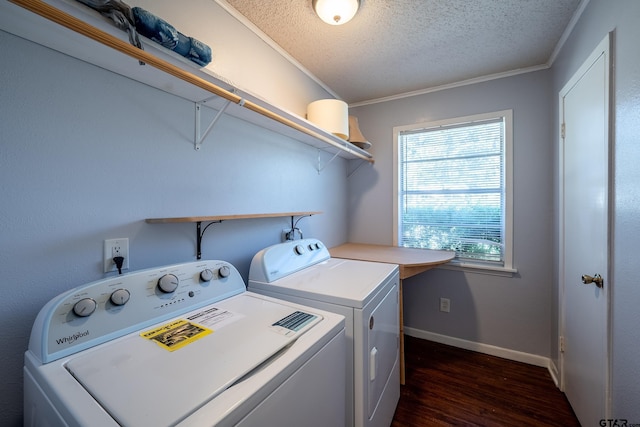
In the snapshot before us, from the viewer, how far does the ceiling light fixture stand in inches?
53.9

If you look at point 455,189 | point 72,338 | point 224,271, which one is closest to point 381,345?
point 224,271

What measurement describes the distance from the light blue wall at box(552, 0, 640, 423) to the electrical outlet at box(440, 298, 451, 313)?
127cm

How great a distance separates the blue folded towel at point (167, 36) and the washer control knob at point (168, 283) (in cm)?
85

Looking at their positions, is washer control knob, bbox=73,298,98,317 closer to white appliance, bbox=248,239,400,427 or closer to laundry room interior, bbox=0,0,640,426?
laundry room interior, bbox=0,0,640,426

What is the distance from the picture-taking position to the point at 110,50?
32.9 inches

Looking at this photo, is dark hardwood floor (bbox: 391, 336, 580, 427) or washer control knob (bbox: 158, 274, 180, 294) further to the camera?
dark hardwood floor (bbox: 391, 336, 580, 427)

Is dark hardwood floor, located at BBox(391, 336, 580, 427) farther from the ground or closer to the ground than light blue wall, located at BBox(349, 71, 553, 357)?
closer to the ground

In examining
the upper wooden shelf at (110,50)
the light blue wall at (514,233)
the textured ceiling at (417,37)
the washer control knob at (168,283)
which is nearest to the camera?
the upper wooden shelf at (110,50)

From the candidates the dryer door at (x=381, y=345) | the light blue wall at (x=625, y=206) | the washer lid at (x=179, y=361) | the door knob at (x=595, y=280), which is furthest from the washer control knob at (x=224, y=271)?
the door knob at (x=595, y=280)

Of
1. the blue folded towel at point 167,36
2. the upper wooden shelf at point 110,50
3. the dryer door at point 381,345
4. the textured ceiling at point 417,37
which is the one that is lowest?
the dryer door at point 381,345

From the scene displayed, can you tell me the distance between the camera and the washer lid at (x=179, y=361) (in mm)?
538

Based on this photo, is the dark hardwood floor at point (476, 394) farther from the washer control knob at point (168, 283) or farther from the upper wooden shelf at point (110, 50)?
the upper wooden shelf at point (110, 50)

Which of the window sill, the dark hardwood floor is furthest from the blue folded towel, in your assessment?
the window sill

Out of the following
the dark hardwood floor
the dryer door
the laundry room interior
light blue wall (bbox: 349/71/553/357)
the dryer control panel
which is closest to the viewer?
the laundry room interior
